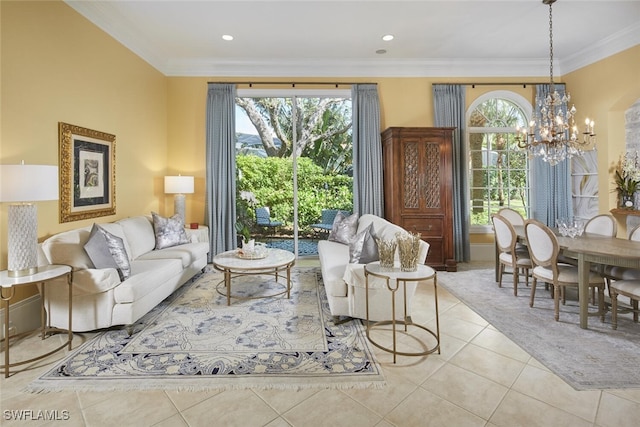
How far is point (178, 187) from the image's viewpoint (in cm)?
493

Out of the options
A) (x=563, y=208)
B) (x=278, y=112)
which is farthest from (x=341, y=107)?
(x=563, y=208)

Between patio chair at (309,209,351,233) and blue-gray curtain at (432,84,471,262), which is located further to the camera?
patio chair at (309,209,351,233)

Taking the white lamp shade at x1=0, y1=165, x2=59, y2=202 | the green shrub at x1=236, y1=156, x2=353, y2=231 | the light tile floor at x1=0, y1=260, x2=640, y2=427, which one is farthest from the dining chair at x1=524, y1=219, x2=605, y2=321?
the white lamp shade at x1=0, y1=165, x2=59, y2=202

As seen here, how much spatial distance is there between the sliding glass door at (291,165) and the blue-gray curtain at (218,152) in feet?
1.35

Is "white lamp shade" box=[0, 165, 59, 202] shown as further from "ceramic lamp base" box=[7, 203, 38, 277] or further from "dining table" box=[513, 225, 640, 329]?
"dining table" box=[513, 225, 640, 329]

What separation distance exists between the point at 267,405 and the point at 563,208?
5701 mm

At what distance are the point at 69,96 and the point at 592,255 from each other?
5.22m

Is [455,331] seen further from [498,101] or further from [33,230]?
[498,101]

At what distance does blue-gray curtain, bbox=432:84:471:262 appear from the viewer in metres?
5.52

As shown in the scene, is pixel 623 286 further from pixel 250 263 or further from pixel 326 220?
pixel 326 220

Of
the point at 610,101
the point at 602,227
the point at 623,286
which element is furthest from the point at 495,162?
Result: the point at 623,286

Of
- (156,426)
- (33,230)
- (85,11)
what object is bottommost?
(156,426)

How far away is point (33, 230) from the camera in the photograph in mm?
2543

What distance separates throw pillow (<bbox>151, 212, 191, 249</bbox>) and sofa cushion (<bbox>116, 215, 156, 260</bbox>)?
8 cm
